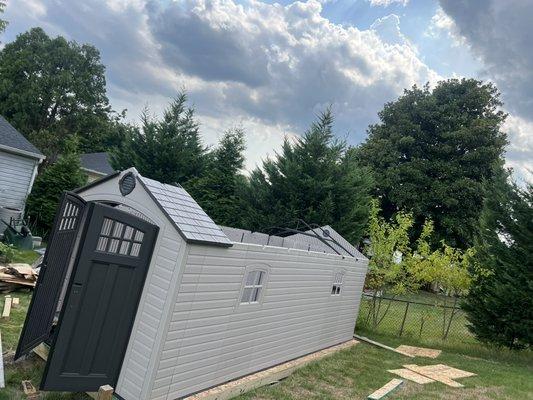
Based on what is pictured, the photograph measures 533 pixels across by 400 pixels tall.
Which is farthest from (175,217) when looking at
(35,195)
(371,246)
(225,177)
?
(35,195)

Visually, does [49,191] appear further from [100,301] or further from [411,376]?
[411,376]

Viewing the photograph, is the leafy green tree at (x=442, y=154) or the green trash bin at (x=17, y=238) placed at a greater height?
the leafy green tree at (x=442, y=154)

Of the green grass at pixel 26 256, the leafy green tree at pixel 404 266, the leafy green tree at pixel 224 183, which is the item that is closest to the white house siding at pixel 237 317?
the leafy green tree at pixel 404 266

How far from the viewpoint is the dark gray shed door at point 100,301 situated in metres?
4.68

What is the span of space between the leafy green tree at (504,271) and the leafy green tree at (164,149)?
14276mm

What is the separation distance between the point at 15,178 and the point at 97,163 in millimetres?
13249

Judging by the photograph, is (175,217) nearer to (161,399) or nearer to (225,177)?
(161,399)

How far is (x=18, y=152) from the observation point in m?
16.1

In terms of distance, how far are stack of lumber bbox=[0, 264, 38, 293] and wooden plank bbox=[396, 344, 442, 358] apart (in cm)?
994

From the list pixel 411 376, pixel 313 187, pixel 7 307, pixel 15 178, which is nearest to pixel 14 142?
pixel 15 178

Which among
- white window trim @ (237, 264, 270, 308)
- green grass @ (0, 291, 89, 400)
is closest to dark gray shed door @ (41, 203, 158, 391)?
green grass @ (0, 291, 89, 400)

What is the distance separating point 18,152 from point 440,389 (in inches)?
650

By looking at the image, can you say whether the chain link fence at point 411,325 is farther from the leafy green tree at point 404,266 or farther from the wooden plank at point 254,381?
the wooden plank at point 254,381

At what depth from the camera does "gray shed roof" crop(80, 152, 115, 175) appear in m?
28.2
